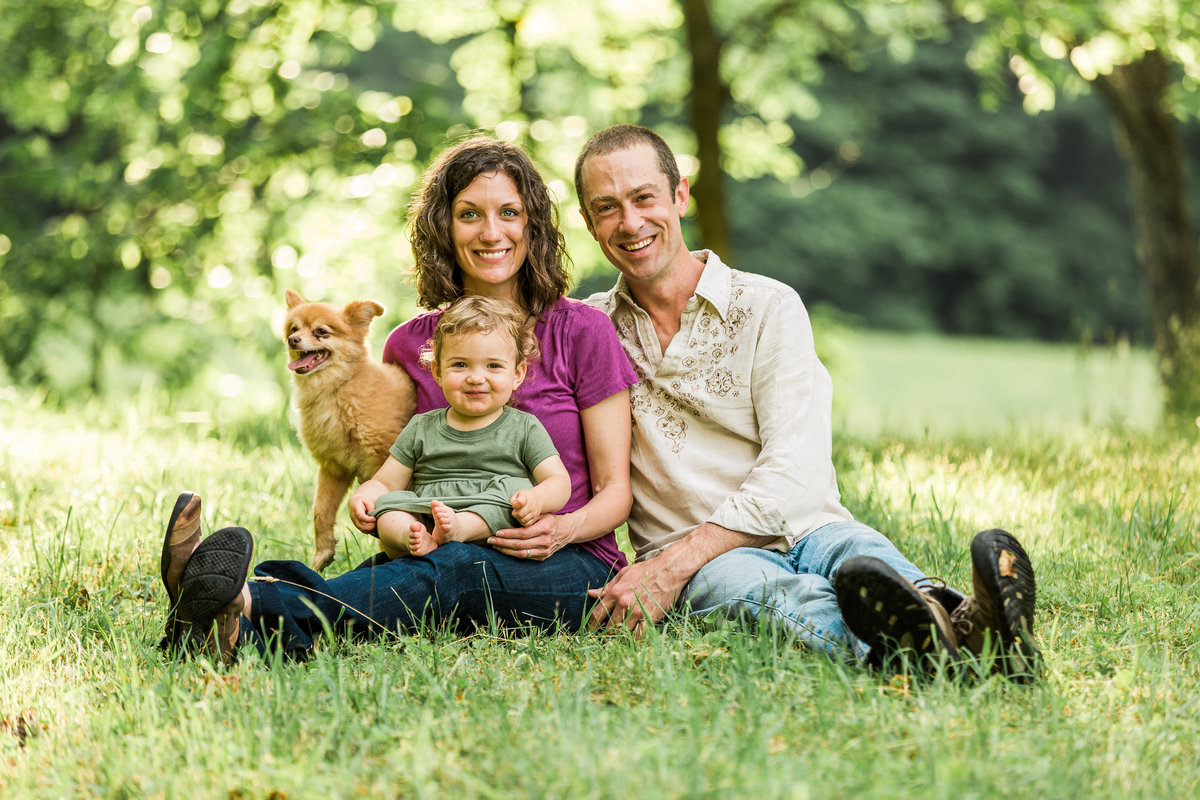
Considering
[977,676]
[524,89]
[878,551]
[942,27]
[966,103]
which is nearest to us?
[977,676]

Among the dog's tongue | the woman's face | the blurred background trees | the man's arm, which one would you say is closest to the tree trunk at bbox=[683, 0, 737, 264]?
the blurred background trees

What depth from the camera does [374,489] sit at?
3.02 meters

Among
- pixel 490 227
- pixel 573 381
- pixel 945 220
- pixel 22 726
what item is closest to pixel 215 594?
pixel 22 726

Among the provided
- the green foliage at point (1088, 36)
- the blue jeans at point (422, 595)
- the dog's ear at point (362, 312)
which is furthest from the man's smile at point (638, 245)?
the green foliage at point (1088, 36)

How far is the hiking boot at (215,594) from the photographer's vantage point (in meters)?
2.55

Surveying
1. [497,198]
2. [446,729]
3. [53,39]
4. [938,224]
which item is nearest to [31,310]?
[53,39]

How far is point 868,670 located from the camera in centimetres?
261

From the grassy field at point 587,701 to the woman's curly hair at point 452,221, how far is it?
41.3 inches

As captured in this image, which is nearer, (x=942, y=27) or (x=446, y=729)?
(x=446, y=729)

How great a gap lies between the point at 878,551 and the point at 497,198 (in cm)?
155

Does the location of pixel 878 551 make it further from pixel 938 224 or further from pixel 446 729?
pixel 938 224

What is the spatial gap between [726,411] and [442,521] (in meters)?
0.98

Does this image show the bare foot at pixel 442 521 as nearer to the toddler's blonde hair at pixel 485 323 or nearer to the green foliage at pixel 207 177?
the toddler's blonde hair at pixel 485 323

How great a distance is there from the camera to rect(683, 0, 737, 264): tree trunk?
865 cm
